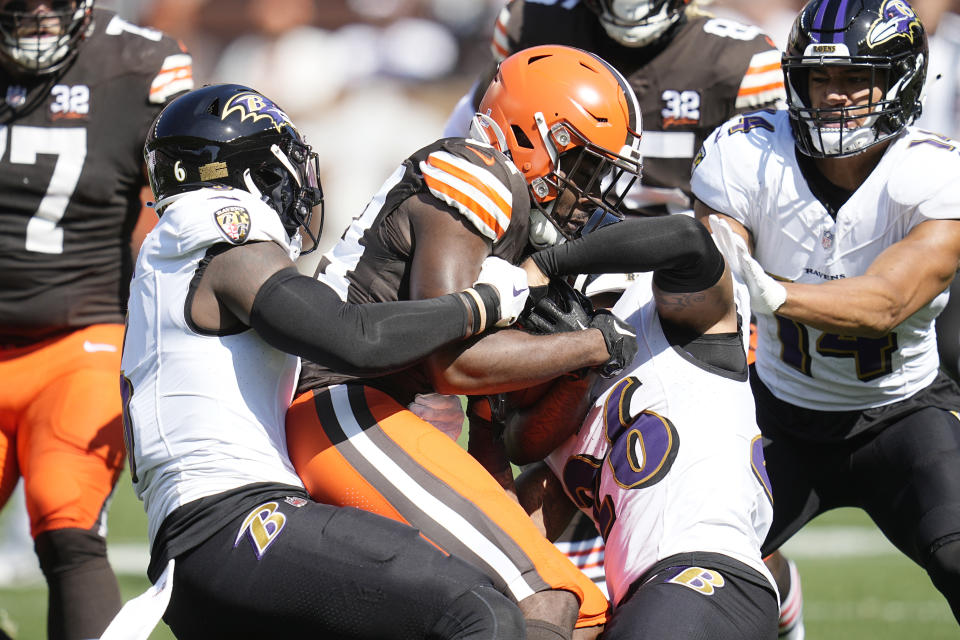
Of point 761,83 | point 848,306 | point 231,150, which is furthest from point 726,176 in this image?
point 231,150

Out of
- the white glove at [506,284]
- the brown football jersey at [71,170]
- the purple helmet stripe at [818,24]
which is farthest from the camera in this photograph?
the brown football jersey at [71,170]

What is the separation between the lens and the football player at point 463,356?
2711 mm

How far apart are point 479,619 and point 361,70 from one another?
9.22m

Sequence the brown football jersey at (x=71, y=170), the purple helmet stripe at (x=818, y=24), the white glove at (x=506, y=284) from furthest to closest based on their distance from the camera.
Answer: the brown football jersey at (x=71, y=170)
the purple helmet stripe at (x=818, y=24)
the white glove at (x=506, y=284)

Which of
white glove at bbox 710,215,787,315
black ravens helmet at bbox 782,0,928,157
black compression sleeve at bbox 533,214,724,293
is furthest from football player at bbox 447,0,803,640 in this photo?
black compression sleeve at bbox 533,214,724,293

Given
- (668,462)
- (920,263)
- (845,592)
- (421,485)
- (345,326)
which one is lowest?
(845,592)

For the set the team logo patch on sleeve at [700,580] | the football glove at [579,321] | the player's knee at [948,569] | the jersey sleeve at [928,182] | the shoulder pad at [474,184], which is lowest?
the player's knee at [948,569]

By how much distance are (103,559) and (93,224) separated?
1.28 metres

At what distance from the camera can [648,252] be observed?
290cm

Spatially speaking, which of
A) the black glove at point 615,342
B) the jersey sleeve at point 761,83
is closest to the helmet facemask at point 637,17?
the jersey sleeve at point 761,83

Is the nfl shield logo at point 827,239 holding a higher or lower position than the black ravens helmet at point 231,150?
lower

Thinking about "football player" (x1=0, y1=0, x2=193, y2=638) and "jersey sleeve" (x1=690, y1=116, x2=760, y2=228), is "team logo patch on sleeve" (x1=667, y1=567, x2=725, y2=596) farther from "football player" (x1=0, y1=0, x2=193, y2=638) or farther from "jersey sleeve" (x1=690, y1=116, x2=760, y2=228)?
"football player" (x1=0, y1=0, x2=193, y2=638)

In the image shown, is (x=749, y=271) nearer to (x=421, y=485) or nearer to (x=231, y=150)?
(x=421, y=485)

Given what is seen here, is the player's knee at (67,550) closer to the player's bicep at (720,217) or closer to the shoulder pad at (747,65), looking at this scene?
the player's bicep at (720,217)
